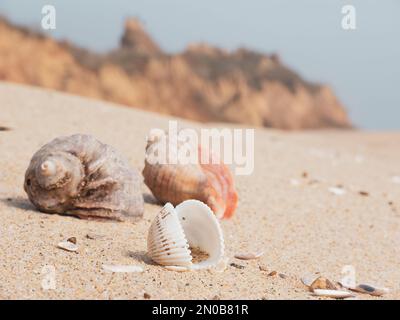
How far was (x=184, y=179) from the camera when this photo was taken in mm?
4457

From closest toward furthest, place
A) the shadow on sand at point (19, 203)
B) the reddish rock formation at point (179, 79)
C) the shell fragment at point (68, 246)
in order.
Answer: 1. the shell fragment at point (68, 246)
2. the shadow on sand at point (19, 203)
3. the reddish rock formation at point (179, 79)

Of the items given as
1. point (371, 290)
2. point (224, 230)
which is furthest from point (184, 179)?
point (371, 290)

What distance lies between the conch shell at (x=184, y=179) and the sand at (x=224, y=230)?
139mm

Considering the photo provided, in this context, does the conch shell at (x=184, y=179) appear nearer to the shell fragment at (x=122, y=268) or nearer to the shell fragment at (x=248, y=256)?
the shell fragment at (x=248, y=256)

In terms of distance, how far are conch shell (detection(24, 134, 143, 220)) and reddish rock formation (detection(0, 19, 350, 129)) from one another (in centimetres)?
1054

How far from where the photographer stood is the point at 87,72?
15.0 m

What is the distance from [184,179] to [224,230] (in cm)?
51

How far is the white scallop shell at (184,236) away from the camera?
3.21m

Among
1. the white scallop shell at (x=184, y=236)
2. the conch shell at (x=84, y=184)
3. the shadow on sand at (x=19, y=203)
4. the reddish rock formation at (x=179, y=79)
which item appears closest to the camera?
the white scallop shell at (x=184, y=236)

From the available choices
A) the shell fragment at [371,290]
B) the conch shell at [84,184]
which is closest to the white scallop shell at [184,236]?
the conch shell at [84,184]

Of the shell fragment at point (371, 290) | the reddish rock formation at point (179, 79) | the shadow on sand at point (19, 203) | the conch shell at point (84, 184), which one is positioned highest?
the reddish rock formation at point (179, 79)

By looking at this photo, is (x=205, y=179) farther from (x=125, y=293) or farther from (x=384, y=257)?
(x=125, y=293)

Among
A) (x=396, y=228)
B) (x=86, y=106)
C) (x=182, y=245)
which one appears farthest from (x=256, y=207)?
(x=86, y=106)
